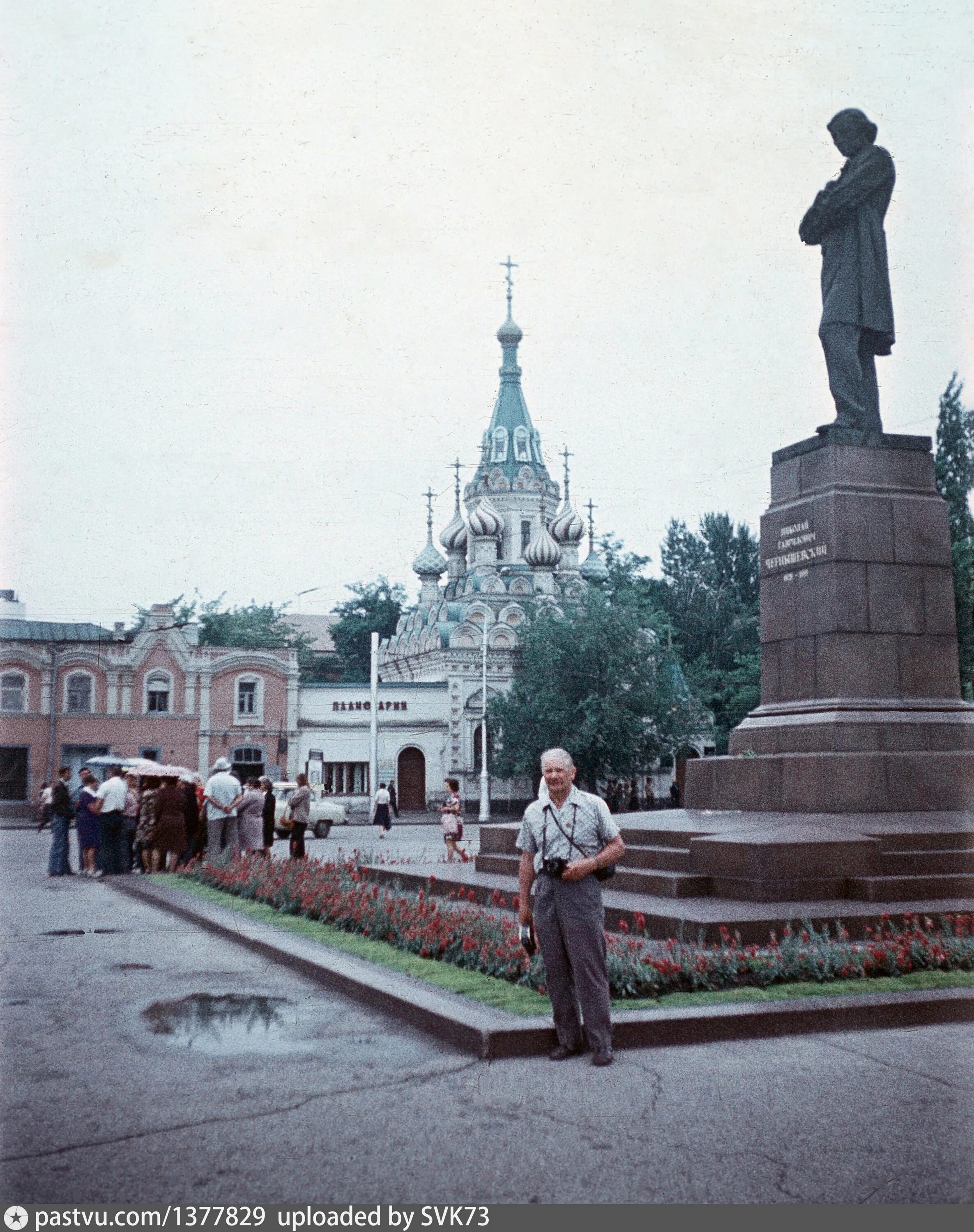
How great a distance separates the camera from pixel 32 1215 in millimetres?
4082

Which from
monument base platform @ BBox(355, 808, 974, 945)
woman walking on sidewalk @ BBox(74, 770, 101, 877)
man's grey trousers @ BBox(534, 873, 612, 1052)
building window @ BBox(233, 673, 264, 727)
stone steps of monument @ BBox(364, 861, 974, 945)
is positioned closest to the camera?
man's grey trousers @ BBox(534, 873, 612, 1052)

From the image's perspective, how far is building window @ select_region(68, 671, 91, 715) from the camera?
51.4m

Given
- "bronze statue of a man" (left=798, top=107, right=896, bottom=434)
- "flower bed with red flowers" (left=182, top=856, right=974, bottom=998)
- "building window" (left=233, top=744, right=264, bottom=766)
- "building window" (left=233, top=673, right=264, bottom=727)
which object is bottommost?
"flower bed with red flowers" (left=182, top=856, right=974, bottom=998)

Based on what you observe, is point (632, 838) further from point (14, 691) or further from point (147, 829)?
point (14, 691)

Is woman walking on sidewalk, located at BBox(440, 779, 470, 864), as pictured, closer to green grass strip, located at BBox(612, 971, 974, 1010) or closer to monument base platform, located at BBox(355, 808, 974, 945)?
monument base platform, located at BBox(355, 808, 974, 945)

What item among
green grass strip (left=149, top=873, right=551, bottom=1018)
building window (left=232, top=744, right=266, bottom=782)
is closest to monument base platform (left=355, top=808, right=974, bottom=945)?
green grass strip (left=149, top=873, right=551, bottom=1018)

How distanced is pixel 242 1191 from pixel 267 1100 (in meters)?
1.15

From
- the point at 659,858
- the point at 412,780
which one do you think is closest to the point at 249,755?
the point at 412,780

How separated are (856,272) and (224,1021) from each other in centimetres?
1028

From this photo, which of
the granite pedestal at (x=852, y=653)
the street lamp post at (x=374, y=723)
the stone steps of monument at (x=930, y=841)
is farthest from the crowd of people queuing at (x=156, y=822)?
the street lamp post at (x=374, y=723)

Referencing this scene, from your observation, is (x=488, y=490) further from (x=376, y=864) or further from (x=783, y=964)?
(x=783, y=964)

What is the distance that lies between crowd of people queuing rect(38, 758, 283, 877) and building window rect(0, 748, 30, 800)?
31340 millimetres

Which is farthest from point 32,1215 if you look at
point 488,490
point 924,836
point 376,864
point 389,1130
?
point 488,490

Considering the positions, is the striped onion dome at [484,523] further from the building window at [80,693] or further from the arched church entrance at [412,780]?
the building window at [80,693]
